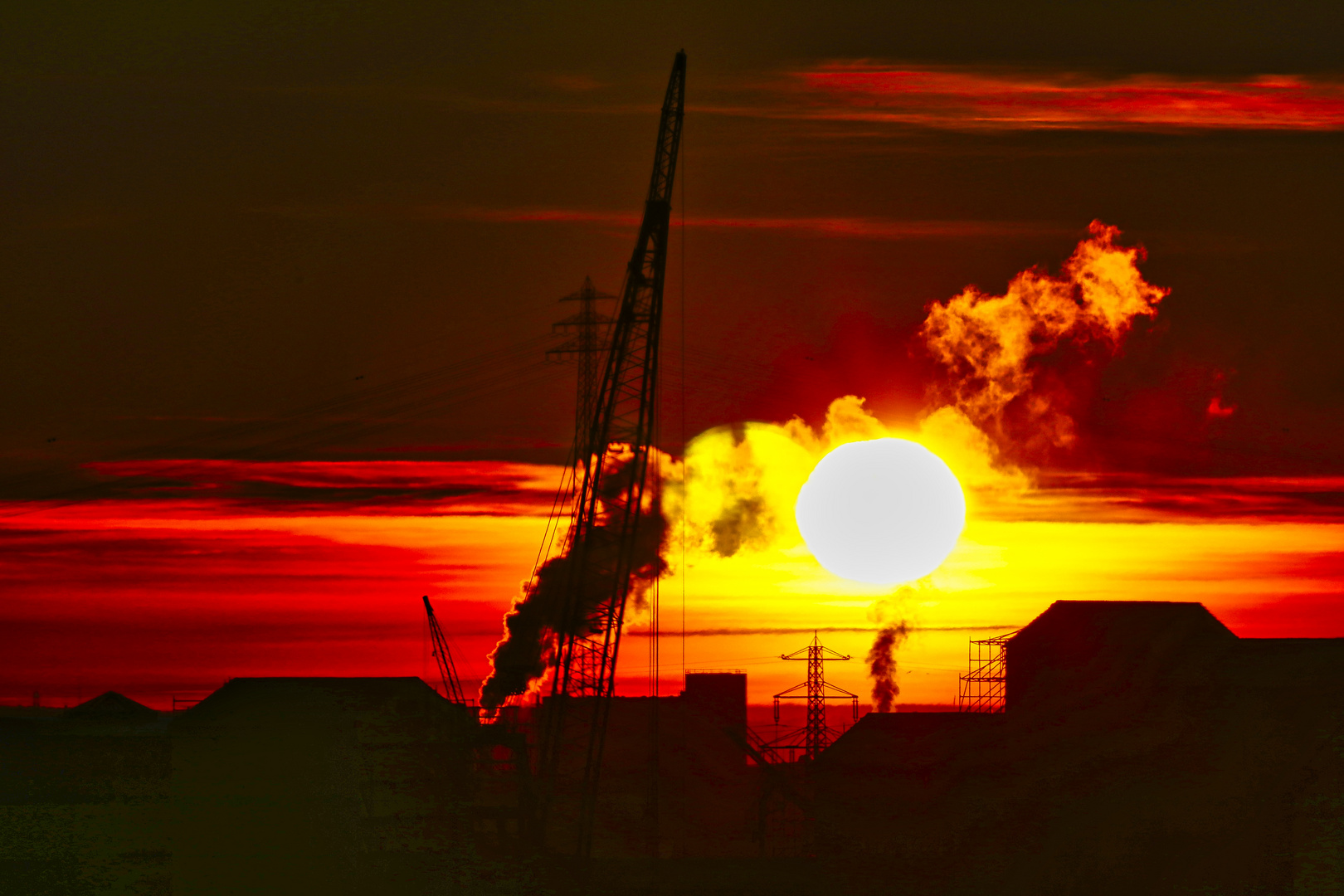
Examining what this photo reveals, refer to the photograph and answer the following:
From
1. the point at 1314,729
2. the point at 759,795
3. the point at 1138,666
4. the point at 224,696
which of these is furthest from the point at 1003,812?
the point at 224,696

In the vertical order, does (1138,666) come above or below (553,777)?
above

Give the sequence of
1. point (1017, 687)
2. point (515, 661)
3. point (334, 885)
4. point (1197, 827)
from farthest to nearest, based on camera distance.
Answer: point (515, 661) < point (1017, 687) < point (1197, 827) < point (334, 885)

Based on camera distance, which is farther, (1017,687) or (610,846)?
(610,846)

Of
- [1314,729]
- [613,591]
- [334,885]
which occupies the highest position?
[613,591]

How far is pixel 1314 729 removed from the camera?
5128 centimetres

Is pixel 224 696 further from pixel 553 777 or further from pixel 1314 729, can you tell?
pixel 1314 729

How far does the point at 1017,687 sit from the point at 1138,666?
8486 millimetres

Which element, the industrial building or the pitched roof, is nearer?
the industrial building

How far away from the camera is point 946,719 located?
75.8 metres

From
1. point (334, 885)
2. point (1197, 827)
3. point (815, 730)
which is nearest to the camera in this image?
point (334, 885)

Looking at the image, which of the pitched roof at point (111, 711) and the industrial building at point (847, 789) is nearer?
the industrial building at point (847, 789)

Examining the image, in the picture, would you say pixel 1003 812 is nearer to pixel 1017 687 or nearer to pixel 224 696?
pixel 1017 687

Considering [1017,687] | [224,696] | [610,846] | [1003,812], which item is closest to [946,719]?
[1017,687]

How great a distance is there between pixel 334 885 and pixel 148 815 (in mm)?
6429
